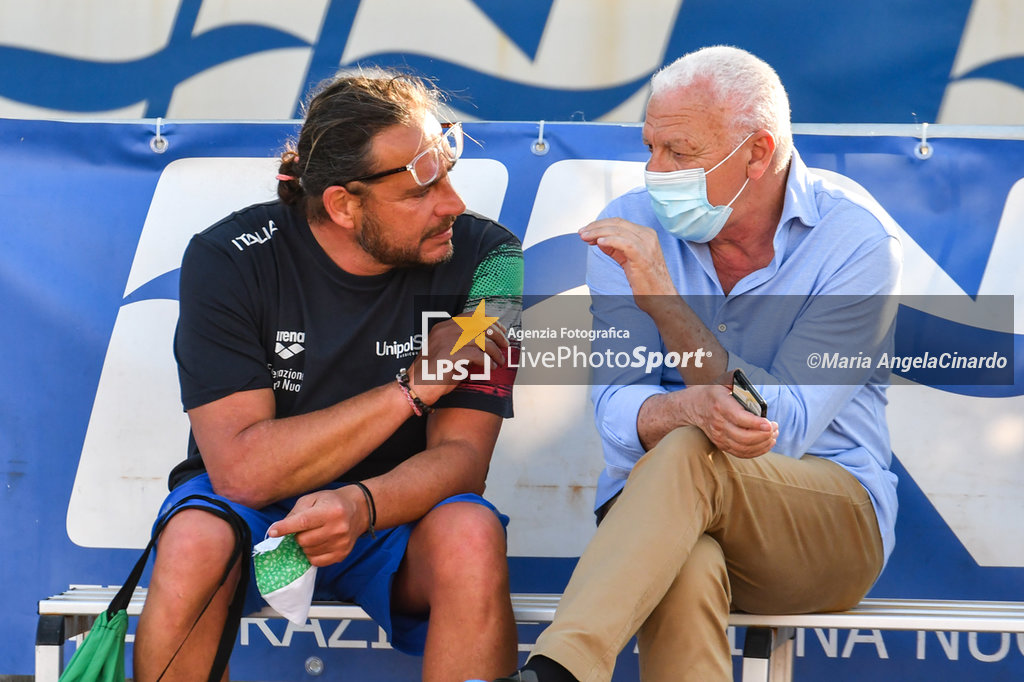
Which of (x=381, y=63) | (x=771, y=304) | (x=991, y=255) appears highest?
(x=381, y=63)

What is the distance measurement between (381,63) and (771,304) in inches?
58.5

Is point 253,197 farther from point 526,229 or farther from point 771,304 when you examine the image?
point 771,304

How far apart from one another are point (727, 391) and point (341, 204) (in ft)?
3.19

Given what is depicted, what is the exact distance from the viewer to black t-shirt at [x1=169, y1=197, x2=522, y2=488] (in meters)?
2.31

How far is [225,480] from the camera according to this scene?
7.31 ft

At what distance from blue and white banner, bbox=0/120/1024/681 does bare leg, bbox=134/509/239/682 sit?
0.96 meters

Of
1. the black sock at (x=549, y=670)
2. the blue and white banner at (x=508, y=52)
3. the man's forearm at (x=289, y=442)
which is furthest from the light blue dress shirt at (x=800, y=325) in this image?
the blue and white banner at (x=508, y=52)

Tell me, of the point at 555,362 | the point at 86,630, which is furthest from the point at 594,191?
the point at 86,630

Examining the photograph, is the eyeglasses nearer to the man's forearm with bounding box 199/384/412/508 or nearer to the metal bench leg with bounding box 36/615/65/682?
the man's forearm with bounding box 199/384/412/508

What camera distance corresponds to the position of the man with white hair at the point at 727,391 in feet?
6.29

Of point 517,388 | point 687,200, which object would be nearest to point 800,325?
point 687,200

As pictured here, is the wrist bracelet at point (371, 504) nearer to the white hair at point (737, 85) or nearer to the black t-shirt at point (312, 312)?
the black t-shirt at point (312, 312)

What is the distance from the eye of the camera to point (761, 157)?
244 cm

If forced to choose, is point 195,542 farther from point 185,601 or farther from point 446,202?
point 446,202
